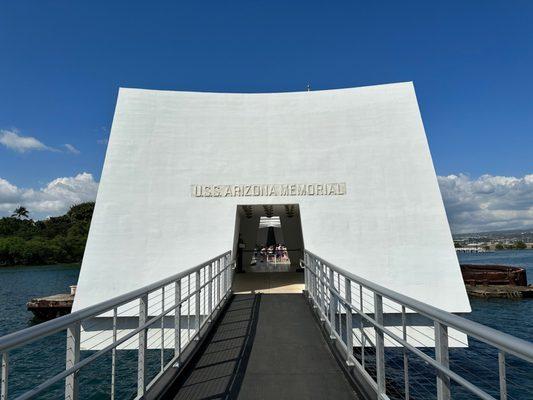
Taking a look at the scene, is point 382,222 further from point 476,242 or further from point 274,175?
point 476,242

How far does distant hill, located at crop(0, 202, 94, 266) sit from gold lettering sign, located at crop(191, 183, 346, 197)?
50.3m

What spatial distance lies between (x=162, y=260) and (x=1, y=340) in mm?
8035

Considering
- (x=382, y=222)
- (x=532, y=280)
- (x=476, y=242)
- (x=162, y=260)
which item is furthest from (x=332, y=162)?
(x=476, y=242)

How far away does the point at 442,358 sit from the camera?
2.19 metres

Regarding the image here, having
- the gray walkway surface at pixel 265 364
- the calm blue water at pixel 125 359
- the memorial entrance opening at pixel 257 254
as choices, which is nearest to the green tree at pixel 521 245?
the calm blue water at pixel 125 359

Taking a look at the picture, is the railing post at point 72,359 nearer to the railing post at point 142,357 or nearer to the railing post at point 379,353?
the railing post at point 142,357

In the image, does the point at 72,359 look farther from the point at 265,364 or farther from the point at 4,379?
the point at 265,364

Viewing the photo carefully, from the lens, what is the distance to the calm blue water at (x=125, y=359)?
706 cm

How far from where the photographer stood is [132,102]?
10.2 m

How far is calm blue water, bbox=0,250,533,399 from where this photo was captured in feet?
23.2

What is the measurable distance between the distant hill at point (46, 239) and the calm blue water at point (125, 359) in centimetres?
1784

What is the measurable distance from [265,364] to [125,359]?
5.76 metres

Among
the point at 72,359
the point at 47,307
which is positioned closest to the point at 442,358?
the point at 72,359

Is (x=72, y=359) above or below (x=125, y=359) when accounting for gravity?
above
